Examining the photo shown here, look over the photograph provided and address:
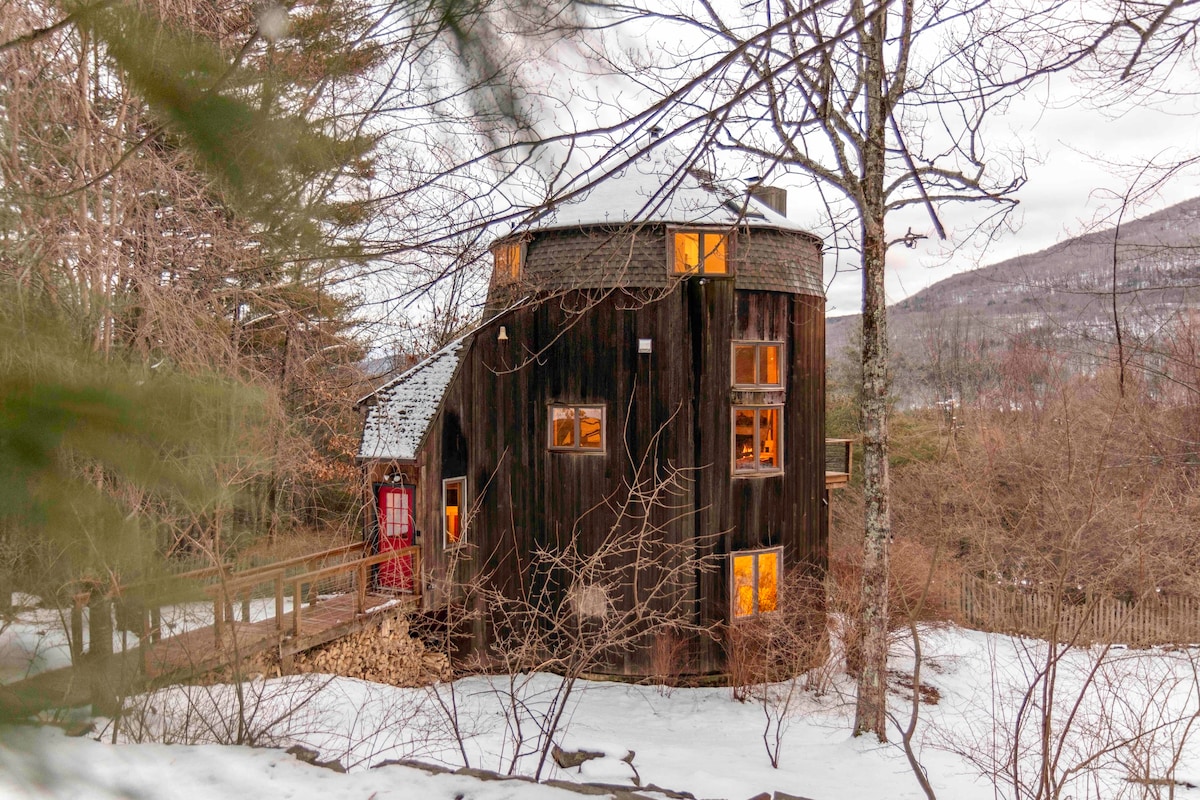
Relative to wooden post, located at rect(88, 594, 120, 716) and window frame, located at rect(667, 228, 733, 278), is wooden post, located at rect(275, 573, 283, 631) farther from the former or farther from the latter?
wooden post, located at rect(88, 594, 120, 716)

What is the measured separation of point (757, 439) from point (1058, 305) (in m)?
4.41

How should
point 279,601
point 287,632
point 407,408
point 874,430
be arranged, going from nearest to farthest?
point 874,430 → point 279,601 → point 287,632 → point 407,408

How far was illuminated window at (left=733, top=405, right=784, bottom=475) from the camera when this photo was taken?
12016mm

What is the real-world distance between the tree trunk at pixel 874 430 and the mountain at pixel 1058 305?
121 centimetres

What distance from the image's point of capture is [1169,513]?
45.4ft

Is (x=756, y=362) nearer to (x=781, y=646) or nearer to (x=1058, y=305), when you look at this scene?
(x=1058, y=305)

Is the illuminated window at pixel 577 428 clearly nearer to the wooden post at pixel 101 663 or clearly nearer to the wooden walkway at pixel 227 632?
the wooden walkway at pixel 227 632

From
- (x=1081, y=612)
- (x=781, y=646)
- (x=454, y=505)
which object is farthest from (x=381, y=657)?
(x=1081, y=612)

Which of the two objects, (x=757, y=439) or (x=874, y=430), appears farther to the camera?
(x=757, y=439)

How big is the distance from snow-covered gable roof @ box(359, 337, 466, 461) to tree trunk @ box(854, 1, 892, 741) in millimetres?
6126

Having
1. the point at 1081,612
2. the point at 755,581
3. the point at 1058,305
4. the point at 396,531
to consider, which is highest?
the point at 1058,305

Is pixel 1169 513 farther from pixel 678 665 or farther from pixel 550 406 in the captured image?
pixel 550 406

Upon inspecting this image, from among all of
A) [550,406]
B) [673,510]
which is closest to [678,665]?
[673,510]

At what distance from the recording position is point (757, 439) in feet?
39.5
